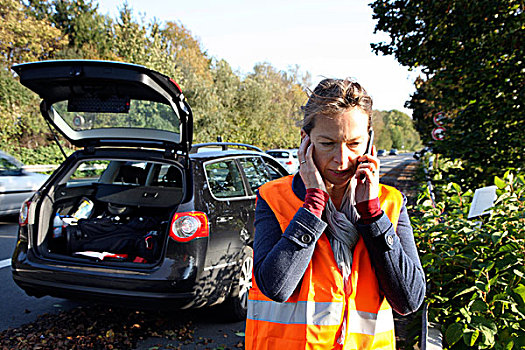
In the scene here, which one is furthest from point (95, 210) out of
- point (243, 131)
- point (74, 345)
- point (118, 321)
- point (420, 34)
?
point (243, 131)

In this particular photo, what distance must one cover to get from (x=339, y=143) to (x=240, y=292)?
298 centimetres

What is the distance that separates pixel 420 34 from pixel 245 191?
14.0 feet

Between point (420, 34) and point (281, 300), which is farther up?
point (420, 34)

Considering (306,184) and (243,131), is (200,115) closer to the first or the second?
(243,131)

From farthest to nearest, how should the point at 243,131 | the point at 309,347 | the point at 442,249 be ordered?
the point at 243,131 < the point at 442,249 < the point at 309,347

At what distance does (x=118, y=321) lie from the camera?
399cm

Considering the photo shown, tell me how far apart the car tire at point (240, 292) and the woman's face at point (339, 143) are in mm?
2722

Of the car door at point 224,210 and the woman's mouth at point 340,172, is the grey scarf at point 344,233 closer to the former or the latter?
the woman's mouth at point 340,172

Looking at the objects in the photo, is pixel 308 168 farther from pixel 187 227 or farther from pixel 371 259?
pixel 187 227

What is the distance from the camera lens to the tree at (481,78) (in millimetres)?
4957

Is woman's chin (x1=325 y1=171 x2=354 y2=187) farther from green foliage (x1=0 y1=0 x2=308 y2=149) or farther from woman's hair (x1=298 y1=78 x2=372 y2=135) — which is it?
green foliage (x1=0 y1=0 x2=308 y2=149)

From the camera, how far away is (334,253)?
4.73 feet

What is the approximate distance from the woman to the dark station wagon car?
7.10 ft

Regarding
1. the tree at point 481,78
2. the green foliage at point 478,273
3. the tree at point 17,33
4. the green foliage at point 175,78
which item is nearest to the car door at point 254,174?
the green foliage at point 478,273
